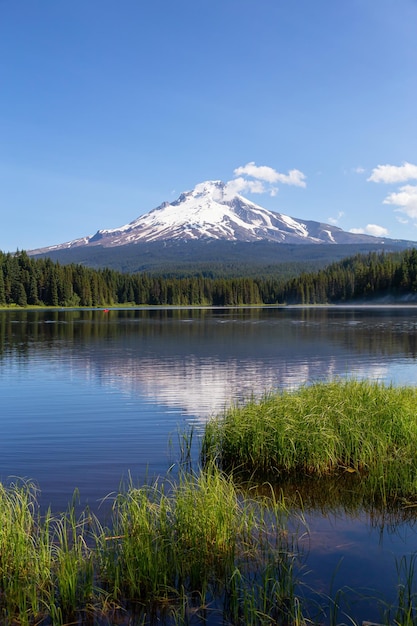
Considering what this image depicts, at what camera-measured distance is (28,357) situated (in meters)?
48.8

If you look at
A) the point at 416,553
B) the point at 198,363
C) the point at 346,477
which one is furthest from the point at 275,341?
the point at 416,553

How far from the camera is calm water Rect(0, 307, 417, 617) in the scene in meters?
11.8

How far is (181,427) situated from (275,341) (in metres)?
43.9

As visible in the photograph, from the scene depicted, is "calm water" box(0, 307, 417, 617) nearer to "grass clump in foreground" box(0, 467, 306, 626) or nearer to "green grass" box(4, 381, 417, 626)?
"green grass" box(4, 381, 417, 626)

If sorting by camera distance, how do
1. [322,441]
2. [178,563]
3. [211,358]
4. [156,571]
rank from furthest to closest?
[211,358] → [322,441] → [178,563] → [156,571]

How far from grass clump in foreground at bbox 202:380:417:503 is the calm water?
6.71 ft

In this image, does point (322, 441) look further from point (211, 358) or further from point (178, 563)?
point (211, 358)

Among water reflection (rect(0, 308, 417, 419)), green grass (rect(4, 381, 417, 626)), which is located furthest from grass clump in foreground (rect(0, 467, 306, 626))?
water reflection (rect(0, 308, 417, 419))

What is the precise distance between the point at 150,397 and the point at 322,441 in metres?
15.5

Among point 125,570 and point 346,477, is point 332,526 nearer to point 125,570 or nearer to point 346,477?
point 346,477

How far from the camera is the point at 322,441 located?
15836 millimetres

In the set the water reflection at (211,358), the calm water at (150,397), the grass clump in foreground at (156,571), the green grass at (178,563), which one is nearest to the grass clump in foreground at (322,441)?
the green grass at (178,563)

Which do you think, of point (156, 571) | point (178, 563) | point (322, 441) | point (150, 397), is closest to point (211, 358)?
point (150, 397)

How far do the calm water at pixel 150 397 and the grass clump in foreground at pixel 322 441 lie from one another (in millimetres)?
2045
